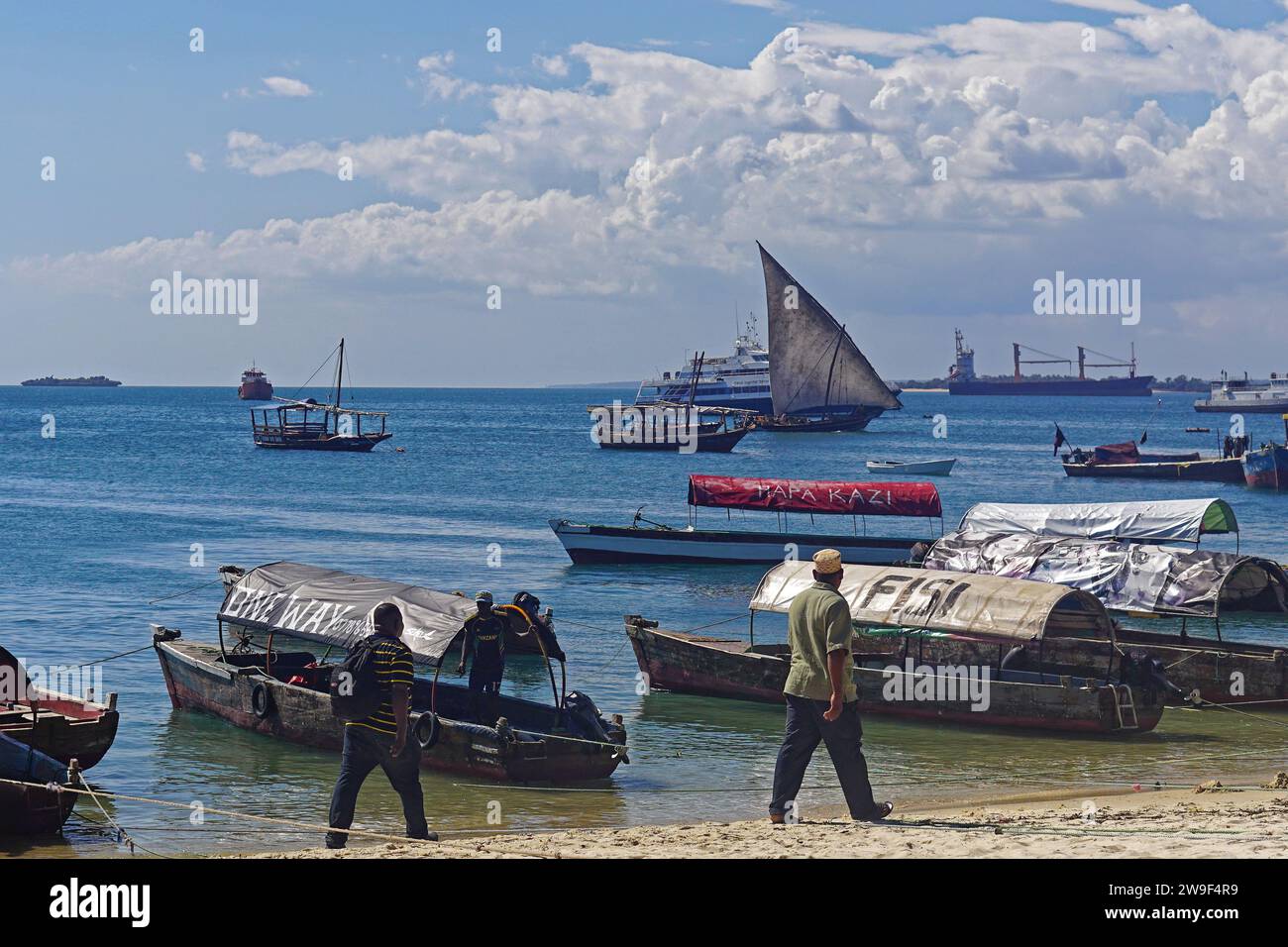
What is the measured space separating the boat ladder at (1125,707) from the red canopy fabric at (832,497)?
62.0ft

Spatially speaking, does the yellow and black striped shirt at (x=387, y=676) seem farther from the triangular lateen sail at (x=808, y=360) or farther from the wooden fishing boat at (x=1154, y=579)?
the triangular lateen sail at (x=808, y=360)

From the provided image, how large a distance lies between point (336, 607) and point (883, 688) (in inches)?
338

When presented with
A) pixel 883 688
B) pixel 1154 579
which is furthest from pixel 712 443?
pixel 883 688

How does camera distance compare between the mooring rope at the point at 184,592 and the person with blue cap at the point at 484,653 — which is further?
the mooring rope at the point at 184,592

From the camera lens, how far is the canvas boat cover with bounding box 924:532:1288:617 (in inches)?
1049

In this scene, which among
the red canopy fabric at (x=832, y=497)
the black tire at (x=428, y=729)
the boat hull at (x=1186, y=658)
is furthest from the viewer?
the red canopy fabric at (x=832, y=497)

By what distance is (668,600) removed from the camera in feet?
127

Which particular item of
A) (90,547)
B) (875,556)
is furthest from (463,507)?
(875,556)

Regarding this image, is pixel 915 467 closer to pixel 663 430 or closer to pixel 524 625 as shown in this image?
pixel 663 430

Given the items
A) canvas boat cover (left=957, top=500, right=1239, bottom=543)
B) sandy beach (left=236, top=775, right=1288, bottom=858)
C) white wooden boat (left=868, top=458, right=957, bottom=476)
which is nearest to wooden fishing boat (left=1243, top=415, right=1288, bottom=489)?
white wooden boat (left=868, top=458, right=957, bottom=476)

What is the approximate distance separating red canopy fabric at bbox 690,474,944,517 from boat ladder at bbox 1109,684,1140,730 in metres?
→ 18.9

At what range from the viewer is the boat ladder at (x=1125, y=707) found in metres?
20.8

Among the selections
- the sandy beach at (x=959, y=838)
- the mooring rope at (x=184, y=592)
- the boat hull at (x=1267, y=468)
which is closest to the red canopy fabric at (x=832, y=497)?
the mooring rope at (x=184, y=592)
